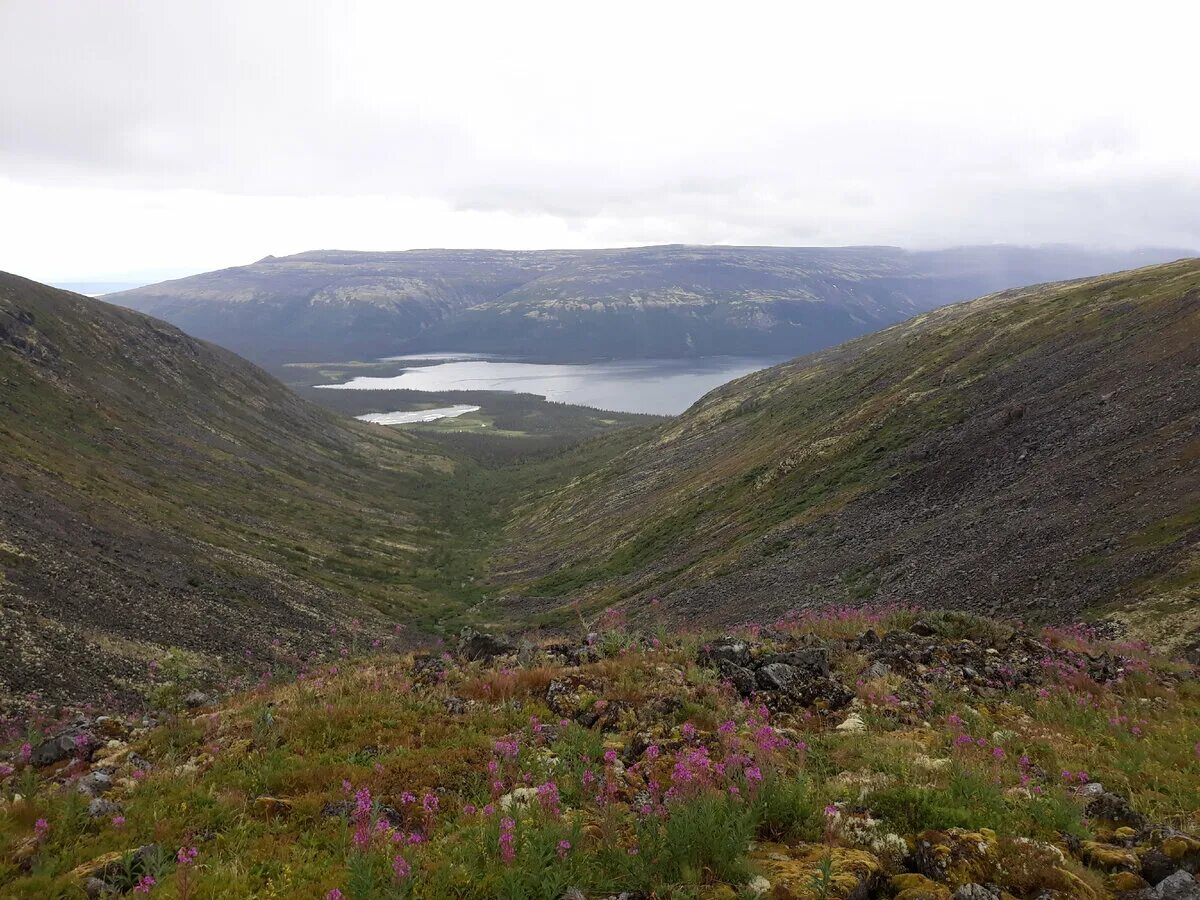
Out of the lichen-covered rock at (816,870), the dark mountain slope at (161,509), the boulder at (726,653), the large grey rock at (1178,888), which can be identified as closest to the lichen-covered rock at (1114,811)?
the large grey rock at (1178,888)

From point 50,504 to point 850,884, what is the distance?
5155 centimetres

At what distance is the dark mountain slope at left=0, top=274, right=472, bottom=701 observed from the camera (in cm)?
2934

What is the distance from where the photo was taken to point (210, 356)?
125 metres

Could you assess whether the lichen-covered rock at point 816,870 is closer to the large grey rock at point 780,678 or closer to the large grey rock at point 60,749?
the large grey rock at point 780,678

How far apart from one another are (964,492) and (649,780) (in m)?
34.4

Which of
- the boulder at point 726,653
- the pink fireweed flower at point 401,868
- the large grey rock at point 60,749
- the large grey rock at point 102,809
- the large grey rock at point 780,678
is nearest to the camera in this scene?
the pink fireweed flower at point 401,868

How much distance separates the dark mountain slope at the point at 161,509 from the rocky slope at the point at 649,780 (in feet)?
63.0

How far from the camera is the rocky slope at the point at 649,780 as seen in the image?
18.7ft

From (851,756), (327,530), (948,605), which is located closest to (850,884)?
(851,756)

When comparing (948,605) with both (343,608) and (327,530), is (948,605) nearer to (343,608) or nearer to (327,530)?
(343,608)

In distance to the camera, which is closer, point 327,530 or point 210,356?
point 327,530

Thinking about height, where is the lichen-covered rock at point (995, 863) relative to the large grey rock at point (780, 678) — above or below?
above

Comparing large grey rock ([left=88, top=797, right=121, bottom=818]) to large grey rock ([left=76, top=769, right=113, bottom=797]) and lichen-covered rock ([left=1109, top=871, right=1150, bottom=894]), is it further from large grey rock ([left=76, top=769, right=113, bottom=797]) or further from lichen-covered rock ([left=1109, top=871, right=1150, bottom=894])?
lichen-covered rock ([left=1109, top=871, right=1150, bottom=894])

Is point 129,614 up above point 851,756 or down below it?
below
